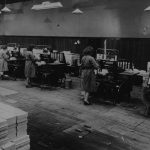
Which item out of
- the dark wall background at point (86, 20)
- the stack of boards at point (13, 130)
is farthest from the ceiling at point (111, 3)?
the stack of boards at point (13, 130)

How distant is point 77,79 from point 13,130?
25.7 ft

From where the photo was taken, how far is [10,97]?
7707 millimetres

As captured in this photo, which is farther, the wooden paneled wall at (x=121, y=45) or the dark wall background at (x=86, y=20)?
the dark wall background at (x=86, y=20)

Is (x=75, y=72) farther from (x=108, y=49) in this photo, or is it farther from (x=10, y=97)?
(x=10, y=97)

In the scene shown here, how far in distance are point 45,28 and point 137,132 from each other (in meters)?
9.63

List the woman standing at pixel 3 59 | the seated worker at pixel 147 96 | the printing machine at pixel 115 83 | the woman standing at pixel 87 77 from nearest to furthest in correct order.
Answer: the seated worker at pixel 147 96
the woman standing at pixel 87 77
the printing machine at pixel 115 83
the woman standing at pixel 3 59

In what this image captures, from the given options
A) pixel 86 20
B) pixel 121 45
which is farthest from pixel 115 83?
pixel 86 20

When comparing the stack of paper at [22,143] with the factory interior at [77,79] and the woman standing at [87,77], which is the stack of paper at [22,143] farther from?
the woman standing at [87,77]

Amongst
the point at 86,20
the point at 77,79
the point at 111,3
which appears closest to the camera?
the point at 111,3

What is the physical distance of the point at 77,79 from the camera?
36.3ft

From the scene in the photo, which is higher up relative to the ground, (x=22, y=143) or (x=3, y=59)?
(x=3, y=59)

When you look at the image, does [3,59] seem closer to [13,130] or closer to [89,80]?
[89,80]

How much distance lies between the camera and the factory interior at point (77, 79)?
4.69 meters

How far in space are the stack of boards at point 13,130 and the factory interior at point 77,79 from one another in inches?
0.5
